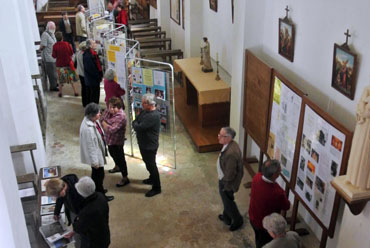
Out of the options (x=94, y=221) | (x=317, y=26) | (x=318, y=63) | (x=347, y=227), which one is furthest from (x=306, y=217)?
(x=94, y=221)

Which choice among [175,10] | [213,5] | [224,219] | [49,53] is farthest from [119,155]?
[175,10]

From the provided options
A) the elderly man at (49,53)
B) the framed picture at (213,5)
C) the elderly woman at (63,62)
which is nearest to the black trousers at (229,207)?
the framed picture at (213,5)

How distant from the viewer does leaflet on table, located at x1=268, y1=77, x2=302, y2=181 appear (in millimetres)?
4848

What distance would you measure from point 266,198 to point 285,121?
1279mm

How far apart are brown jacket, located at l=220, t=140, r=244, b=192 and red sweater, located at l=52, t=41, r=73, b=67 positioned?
19.2ft

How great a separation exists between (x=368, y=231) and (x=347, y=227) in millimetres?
299

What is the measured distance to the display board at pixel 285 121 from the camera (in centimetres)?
482

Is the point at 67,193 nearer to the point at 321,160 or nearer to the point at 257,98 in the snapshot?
the point at 321,160

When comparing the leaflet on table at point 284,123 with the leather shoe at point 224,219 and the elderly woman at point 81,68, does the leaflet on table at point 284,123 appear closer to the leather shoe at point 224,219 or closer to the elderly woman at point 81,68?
the leather shoe at point 224,219

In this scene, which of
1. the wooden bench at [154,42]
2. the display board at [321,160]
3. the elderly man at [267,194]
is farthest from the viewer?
the wooden bench at [154,42]

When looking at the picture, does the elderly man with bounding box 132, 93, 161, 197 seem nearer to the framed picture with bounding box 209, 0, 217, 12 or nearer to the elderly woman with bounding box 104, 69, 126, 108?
the elderly woman with bounding box 104, 69, 126, 108

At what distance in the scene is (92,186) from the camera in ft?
13.1

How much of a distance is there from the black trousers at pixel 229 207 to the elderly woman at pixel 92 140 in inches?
66.9

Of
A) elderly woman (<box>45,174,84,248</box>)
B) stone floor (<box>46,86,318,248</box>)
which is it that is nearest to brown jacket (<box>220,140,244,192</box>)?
stone floor (<box>46,86,318,248</box>)
